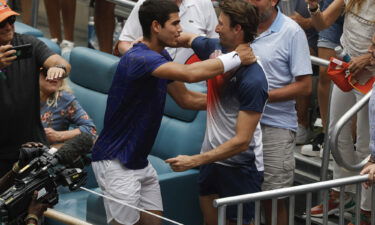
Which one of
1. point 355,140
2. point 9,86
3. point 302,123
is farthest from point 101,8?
point 9,86

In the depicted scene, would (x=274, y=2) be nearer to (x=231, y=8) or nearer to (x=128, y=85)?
(x=231, y=8)

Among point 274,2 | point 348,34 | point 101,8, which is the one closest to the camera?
point 274,2

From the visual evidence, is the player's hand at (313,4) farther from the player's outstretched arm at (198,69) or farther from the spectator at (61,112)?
the spectator at (61,112)

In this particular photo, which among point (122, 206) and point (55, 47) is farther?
point (55, 47)

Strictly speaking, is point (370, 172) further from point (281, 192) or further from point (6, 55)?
point (6, 55)

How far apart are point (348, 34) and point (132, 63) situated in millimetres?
1906

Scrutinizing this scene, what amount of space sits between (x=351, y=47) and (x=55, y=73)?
2.30 metres

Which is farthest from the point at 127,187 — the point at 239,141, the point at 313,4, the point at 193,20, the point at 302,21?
the point at 302,21

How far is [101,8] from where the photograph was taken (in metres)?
9.13

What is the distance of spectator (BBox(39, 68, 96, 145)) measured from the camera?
22.0 ft

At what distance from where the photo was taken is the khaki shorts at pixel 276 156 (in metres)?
6.32

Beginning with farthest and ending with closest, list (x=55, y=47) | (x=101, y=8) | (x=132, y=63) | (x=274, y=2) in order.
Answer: (x=101, y=8) → (x=55, y=47) → (x=274, y=2) → (x=132, y=63)

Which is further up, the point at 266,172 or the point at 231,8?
the point at 231,8

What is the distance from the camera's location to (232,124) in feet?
19.0
